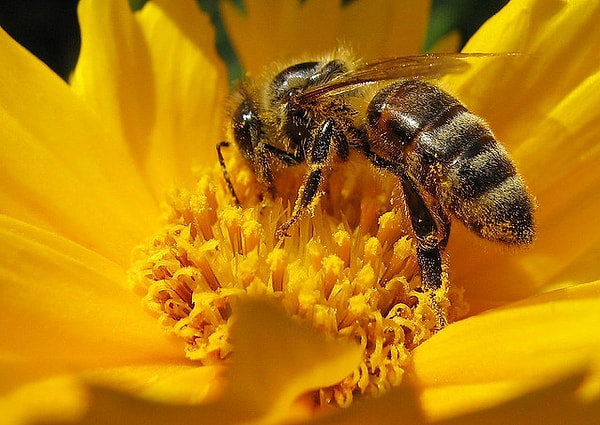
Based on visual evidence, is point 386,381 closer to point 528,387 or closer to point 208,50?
point 528,387

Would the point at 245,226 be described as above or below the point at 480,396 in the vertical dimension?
above

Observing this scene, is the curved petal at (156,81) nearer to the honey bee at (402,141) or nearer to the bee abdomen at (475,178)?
the honey bee at (402,141)

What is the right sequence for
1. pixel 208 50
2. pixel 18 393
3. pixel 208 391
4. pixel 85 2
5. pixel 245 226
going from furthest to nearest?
pixel 208 50, pixel 85 2, pixel 245 226, pixel 208 391, pixel 18 393

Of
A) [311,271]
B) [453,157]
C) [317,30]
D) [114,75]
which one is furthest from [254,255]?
[317,30]

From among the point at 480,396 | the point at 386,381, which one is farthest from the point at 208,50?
the point at 480,396

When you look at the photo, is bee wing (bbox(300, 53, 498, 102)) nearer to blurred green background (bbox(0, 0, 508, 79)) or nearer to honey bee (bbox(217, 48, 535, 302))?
honey bee (bbox(217, 48, 535, 302))

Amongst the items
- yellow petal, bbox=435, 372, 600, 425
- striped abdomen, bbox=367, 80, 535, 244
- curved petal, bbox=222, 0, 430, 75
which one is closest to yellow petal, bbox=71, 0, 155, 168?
curved petal, bbox=222, 0, 430, 75
